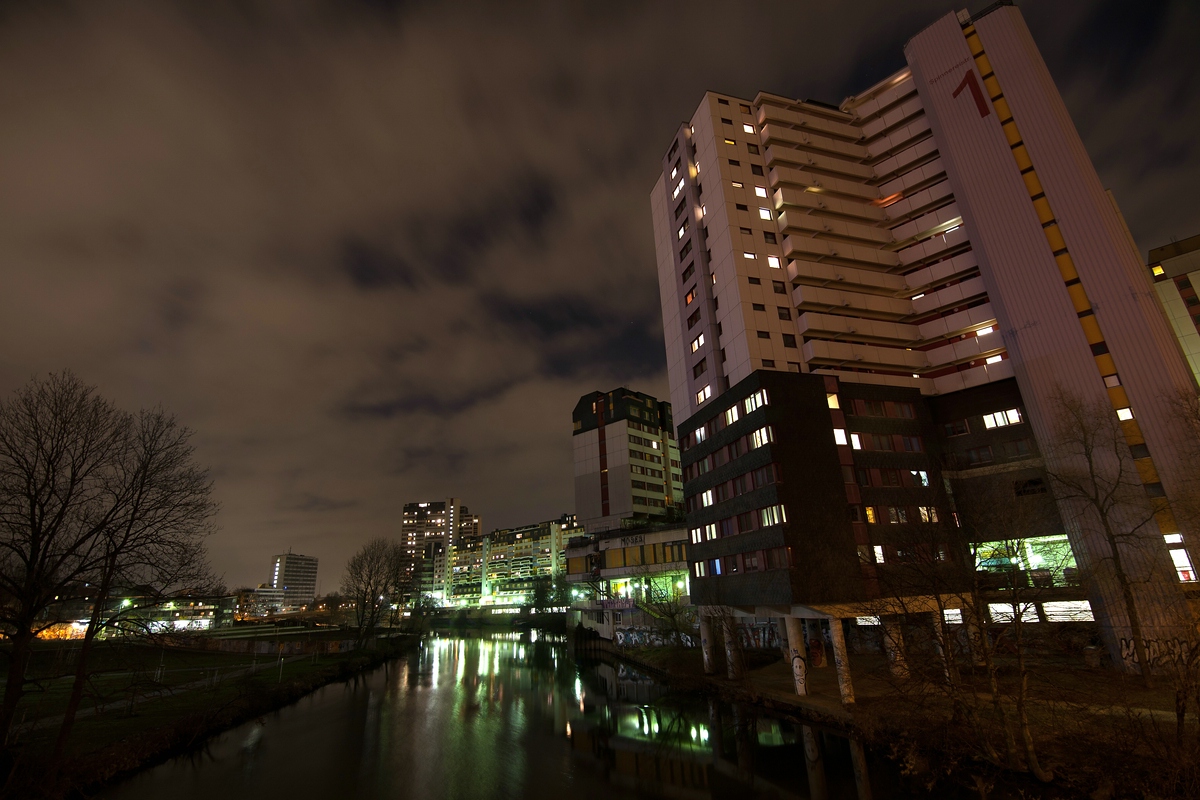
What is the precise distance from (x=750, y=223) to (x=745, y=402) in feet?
68.3

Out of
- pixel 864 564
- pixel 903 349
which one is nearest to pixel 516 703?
pixel 864 564

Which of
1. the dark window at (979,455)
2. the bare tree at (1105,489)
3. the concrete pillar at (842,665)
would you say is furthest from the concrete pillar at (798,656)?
the dark window at (979,455)

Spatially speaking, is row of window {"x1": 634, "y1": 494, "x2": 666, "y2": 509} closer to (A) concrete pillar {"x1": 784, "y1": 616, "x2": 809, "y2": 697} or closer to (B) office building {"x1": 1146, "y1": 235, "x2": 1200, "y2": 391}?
(A) concrete pillar {"x1": 784, "y1": 616, "x2": 809, "y2": 697}

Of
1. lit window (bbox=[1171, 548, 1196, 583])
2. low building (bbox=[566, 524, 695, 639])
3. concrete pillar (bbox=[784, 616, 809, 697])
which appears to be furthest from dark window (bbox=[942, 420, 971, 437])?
low building (bbox=[566, 524, 695, 639])

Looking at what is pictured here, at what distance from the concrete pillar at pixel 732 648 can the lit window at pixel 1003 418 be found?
29.7 meters

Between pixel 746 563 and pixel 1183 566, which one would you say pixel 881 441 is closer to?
pixel 746 563

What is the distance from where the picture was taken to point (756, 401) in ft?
140

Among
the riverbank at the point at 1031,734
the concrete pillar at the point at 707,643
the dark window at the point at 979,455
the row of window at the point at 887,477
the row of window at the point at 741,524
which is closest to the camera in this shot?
the riverbank at the point at 1031,734

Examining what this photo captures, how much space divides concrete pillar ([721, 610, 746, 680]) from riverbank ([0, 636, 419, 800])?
120ft

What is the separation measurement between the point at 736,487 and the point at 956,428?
23258mm

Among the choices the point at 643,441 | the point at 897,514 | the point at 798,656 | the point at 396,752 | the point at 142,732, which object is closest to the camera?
the point at 142,732

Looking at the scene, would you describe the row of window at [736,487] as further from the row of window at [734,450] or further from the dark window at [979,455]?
the dark window at [979,455]

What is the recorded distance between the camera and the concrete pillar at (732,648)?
42.8 metres

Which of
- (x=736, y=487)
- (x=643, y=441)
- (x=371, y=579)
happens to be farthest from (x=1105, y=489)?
(x=371, y=579)
